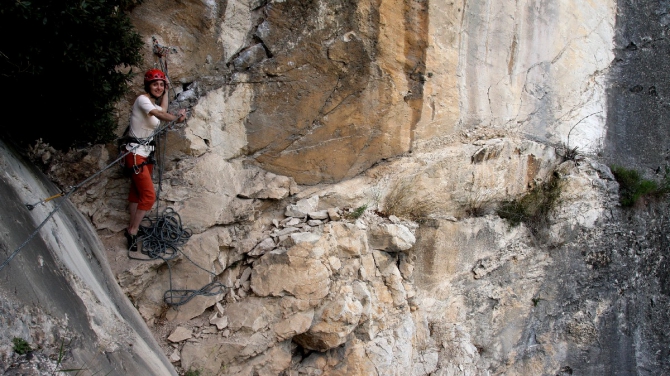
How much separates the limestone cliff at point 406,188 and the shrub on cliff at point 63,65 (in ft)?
2.14

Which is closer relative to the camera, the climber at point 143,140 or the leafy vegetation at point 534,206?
the climber at point 143,140

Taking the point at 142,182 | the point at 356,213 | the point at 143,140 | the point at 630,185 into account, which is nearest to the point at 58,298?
the point at 142,182

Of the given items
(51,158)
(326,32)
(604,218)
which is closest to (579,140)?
(604,218)

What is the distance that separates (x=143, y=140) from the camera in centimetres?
434

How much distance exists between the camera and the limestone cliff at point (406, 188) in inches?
183

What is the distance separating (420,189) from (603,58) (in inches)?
127

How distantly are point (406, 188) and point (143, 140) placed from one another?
2.62m

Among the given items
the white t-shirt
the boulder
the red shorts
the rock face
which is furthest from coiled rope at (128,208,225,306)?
the boulder

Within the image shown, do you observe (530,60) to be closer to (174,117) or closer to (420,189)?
(420,189)

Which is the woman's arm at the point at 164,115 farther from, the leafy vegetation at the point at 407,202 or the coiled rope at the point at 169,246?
the leafy vegetation at the point at 407,202

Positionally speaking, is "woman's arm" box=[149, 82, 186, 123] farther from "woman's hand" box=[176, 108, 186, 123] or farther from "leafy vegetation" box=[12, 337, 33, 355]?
"leafy vegetation" box=[12, 337, 33, 355]

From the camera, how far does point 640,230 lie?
21.7 ft

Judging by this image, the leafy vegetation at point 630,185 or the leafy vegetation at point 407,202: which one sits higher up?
the leafy vegetation at point 630,185

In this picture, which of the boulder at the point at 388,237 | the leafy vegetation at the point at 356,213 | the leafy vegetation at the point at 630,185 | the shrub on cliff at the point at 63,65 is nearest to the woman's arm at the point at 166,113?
the shrub on cliff at the point at 63,65
